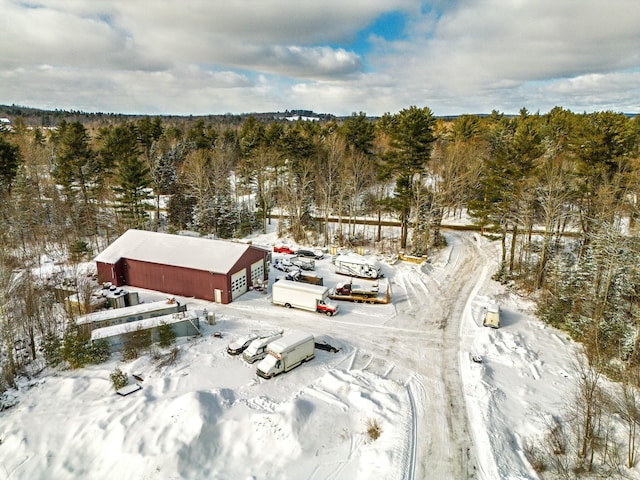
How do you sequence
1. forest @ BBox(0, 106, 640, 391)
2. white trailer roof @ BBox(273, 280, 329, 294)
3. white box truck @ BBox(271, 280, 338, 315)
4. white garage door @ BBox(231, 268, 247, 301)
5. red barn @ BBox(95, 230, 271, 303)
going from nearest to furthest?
1. forest @ BBox(0, 106, 640, 391)
2. white box truck @ BBox(271, 280, 338, 315)
3. white trailer roof @ BBox(273, 280, 329, 294)
4. red barn @ BBox(95, 230, 271, 303)
5. white garage door @ BBox(231, 268, 247, 301)

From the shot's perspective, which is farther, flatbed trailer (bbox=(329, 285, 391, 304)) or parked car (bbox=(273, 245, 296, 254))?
parked car (bbox=(273, 245, 296, 254))

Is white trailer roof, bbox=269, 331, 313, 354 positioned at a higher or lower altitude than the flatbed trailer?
higher

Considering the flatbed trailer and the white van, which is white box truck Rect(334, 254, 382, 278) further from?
the white van

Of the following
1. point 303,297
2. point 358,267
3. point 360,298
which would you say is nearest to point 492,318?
point 360,298

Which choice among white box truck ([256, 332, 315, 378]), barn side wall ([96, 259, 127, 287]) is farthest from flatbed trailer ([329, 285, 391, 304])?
barn side wall ([96, 259, 127, 287])

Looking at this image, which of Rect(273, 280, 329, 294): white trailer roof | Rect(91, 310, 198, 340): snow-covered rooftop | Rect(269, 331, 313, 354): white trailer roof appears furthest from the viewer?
Rect(273, 280, 329, 294): white trailer roof

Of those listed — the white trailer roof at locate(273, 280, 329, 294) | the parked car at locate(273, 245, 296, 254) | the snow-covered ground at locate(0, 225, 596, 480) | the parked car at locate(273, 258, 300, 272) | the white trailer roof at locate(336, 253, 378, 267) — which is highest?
the white trailer roof at locate(336, 253, 378, 267)
